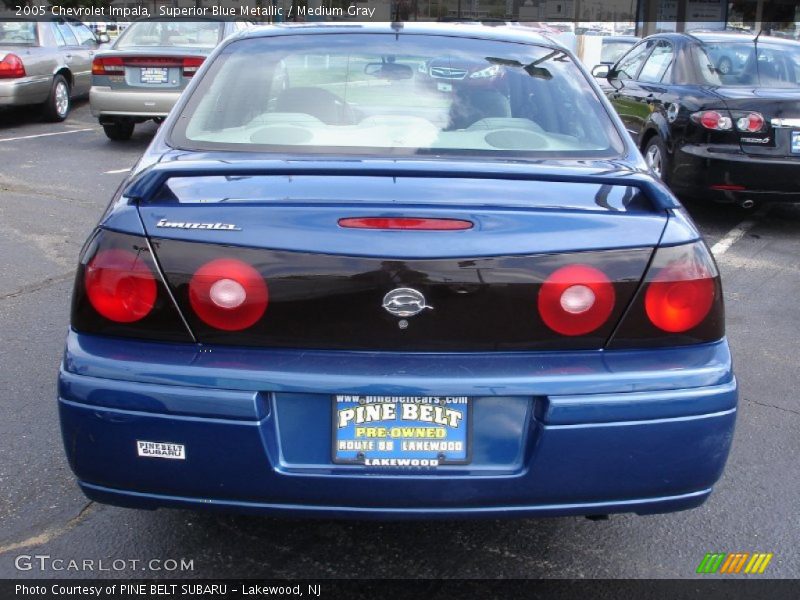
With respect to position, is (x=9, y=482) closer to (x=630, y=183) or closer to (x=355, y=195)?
(x=355, y=195)

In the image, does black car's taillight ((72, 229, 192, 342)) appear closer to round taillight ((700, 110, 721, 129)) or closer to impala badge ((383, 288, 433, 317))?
impala badge ((383, 288, 433, 317))

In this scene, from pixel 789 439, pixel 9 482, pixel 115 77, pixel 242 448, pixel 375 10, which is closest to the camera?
pixel 242 448

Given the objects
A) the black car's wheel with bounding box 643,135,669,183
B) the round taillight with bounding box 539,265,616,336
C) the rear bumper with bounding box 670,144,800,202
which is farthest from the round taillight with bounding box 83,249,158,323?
the black car's wheel with bounding box 643,135,669,183

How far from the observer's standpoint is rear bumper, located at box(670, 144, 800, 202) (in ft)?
22.0

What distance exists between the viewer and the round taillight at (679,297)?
2.38m

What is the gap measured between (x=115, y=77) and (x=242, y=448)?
8.88 metres

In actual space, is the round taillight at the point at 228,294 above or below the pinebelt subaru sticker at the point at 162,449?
above

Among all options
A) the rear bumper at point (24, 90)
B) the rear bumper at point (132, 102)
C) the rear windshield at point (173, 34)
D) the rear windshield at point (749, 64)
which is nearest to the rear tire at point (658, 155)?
the rear windshield at point (749, 64)

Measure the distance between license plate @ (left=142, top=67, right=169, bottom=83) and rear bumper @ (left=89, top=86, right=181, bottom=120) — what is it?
0.40 feet

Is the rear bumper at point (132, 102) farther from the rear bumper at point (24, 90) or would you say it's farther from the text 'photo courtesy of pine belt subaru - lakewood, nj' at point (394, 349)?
the text 'photo courtesy of pine belt subaru - lakewood, nj' at point (394, 349)

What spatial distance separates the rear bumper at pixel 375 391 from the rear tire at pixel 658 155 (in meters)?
5.19

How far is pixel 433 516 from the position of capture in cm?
235

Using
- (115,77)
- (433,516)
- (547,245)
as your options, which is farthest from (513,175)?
(115,77)

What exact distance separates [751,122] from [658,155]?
104cm
